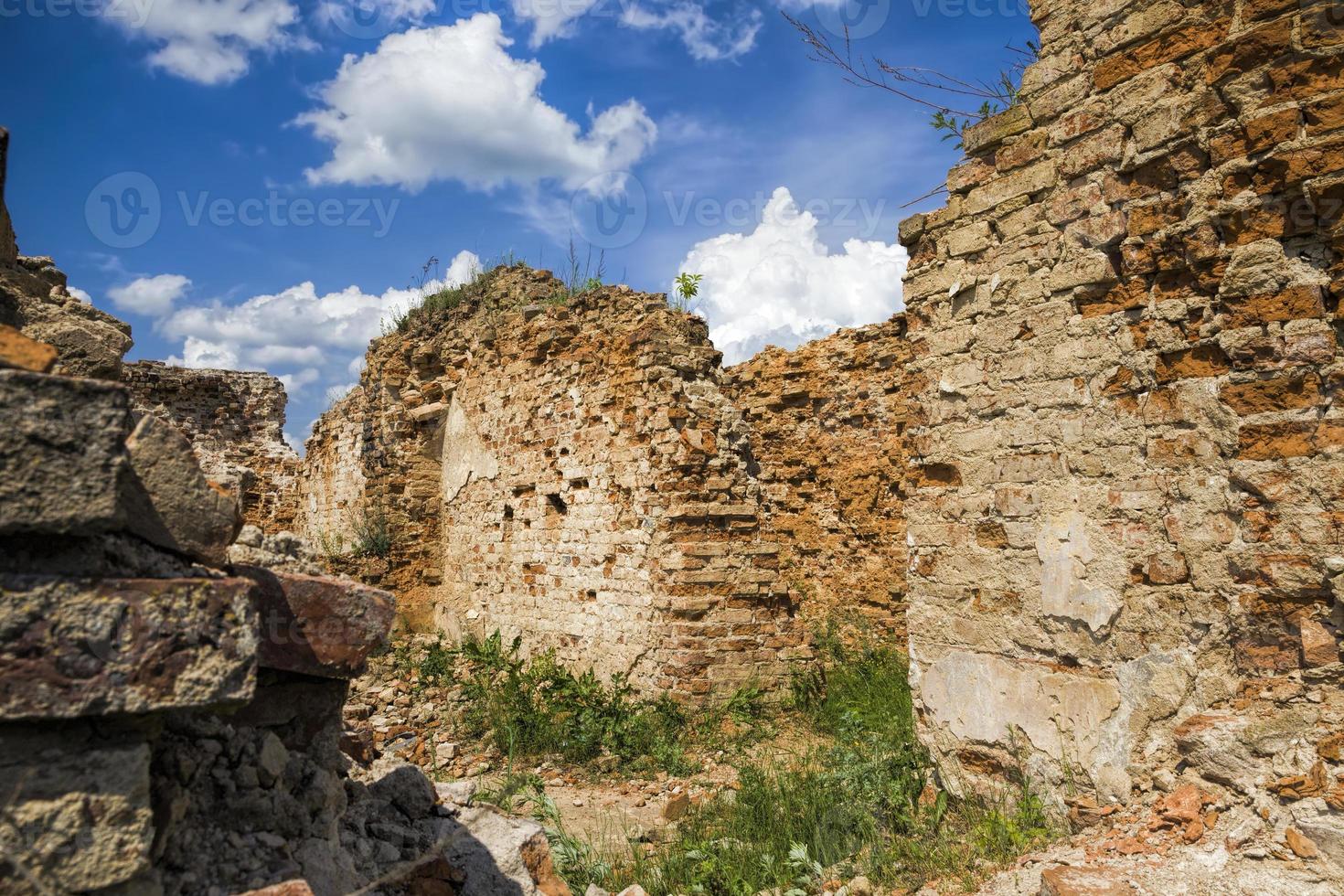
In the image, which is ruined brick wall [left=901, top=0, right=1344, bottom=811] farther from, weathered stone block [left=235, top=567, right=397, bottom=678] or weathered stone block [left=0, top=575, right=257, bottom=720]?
weathered stone block [left=0, top=575, right=257, bottom=720]

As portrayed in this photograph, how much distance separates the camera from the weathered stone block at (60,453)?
166 centimetres

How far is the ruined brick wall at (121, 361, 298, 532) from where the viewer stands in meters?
14.6

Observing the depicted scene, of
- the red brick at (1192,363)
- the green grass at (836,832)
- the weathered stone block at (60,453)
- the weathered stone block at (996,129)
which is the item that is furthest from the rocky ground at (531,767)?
the weathered stone block at (996,129)

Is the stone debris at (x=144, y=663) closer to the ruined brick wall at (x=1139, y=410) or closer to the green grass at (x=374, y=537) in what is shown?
the ruined brick wall at (x=1139, y=410)

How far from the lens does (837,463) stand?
8914 millimetres

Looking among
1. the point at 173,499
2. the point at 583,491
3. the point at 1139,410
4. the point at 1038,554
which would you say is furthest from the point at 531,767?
the point at 173,499

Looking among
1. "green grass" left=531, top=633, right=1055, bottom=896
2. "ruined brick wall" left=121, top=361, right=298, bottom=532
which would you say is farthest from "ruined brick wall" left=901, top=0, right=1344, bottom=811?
"ruined brick wall" left=121, top=361, right=298, bottom=532

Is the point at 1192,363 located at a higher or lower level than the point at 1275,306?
lower

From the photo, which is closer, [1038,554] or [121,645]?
[121,645]

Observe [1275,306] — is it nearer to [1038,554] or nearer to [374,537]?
[1038,554]

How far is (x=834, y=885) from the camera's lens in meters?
3.70

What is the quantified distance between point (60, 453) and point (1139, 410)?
3588 millimetres

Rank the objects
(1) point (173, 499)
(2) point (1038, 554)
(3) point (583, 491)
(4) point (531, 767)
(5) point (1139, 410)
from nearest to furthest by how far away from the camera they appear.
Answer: (1) point (173, 499), (5) point (1139, 410), (2) point (1038, 554), (4) point (531, 767), (3) point (583, 491)

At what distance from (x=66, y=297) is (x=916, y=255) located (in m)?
3.71
